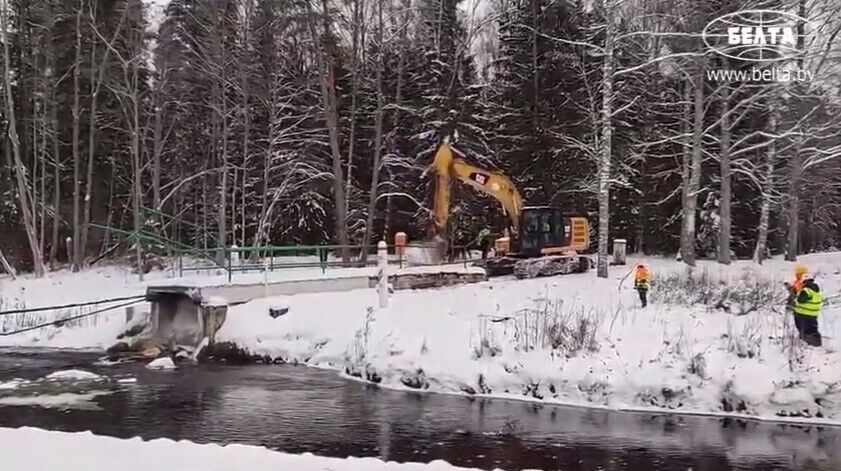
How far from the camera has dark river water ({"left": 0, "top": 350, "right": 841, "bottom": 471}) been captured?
950 cm

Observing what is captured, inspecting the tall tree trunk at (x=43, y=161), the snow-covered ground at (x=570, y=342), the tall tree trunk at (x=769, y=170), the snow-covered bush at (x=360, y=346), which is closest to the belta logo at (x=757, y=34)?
the tall tree trunk at (x=769, y=170)

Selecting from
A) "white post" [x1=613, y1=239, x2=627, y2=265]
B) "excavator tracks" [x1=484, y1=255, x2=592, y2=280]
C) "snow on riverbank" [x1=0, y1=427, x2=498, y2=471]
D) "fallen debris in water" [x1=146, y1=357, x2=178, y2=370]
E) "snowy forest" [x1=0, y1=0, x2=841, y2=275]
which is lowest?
"fallen debris in water" [x1=146, y1=357, x2=178, y2=370]

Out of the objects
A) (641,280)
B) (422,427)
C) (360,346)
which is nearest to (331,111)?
(360,346)

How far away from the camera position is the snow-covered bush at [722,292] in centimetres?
1591

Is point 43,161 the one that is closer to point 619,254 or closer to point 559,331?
point 619,254

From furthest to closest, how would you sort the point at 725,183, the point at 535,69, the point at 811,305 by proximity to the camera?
the point at 535,69 < the point at 725,183 < the point at 811,305

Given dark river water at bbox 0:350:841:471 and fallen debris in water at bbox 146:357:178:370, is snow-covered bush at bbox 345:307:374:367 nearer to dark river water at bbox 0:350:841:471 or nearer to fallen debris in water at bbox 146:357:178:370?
dark river water at bbox 0:350:841:471

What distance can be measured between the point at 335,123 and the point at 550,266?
11.8 metres

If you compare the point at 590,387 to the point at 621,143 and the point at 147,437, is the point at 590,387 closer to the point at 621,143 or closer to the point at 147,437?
the point at 147,437

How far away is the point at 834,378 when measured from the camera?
12.0m

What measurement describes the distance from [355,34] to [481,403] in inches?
851

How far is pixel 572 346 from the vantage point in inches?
544

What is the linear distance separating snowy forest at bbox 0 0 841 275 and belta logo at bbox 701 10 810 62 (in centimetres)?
438

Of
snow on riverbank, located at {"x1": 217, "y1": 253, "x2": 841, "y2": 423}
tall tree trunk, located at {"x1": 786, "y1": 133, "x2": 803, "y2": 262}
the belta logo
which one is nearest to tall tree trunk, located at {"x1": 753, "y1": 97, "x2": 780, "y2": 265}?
tall tree trunk, located at {"x1": 786, "y1": 133, "x2": 803, "y2": 262}
